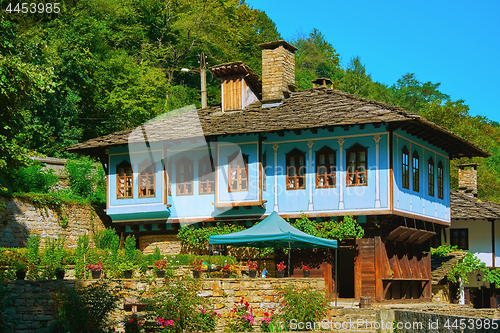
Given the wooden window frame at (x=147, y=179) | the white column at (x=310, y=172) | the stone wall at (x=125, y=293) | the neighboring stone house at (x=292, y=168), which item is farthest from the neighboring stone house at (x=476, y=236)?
the stone wall at (x=125, y=293)

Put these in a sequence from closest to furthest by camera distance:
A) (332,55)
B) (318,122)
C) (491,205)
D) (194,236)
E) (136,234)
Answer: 1. (318,122)
2. (194,236)
3. (136,234)
4. (491,205)
5. (332,55)

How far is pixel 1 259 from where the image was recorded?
18984mm

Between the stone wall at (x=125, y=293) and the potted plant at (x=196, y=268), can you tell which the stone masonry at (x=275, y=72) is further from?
the stone wall at (x=125, y=293)

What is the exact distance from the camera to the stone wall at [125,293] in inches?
637

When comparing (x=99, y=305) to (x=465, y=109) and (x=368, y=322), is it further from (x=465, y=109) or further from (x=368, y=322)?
(x=465, y=109)

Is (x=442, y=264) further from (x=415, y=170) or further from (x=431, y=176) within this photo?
(x=415, y=170)

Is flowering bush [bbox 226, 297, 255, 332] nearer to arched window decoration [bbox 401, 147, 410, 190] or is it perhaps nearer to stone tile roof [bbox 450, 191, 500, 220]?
arched window decoration [bbox 401, 147, 410, 190]

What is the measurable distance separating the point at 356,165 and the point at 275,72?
5469 millimetres

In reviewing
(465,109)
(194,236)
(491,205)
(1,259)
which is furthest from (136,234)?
(465,109)

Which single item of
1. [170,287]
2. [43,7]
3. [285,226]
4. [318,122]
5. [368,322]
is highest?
[43,7]

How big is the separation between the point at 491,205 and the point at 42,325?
75.3ft

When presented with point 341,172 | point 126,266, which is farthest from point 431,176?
point 126,266

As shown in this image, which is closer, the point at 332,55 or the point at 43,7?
the point at 43,7

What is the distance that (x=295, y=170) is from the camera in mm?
23875
